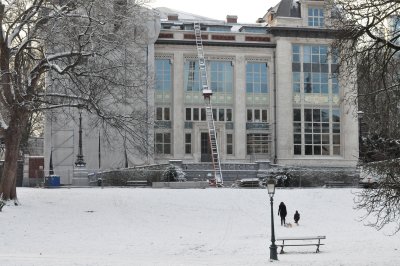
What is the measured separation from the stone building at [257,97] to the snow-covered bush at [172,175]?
26.0 ft

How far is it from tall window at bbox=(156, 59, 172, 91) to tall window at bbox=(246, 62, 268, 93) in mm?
7327

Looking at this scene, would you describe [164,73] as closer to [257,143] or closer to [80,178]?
[257,143]

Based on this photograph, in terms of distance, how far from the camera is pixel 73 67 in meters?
26.0

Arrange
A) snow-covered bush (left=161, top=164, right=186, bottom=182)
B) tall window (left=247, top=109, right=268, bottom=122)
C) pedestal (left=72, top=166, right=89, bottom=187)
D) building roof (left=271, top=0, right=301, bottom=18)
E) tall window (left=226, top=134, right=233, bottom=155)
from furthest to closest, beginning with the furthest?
building roof (left=271, top=0, right=301, bottom=18), tall window (left=247, top=109, right=268, bottom=122), tall window (left=226, top=134, right=233, bottom=155), snow-covered bush (left=161, top=164, right=186, bottom=182), pedestal (left=72, top=166, right=89, bottom=187)

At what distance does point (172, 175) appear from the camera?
137ft

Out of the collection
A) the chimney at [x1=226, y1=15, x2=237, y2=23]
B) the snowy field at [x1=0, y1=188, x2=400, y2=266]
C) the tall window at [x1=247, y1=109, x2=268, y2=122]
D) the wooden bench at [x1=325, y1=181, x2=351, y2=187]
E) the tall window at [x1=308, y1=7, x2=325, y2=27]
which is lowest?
the snowy field at [x1=0, y1=188, x2=400, y2=266]

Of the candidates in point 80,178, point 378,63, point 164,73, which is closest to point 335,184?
point 164,73

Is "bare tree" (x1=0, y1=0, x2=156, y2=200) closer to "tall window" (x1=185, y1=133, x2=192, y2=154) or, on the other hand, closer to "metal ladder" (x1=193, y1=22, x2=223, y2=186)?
"metal ladder" (x1=193, y1=22, x2=223, y2=186)

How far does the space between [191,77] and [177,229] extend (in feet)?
89.5

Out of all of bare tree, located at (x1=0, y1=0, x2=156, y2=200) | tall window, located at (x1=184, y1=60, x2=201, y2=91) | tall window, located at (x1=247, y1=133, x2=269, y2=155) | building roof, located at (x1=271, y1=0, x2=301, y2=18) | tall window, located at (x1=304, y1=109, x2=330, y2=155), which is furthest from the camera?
building roof, located at (x1=271, y1=0, x2=301, y2=18)

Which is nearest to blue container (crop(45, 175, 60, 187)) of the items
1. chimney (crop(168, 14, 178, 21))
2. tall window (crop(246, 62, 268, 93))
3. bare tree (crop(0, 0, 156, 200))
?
bare tree (crop(0, 0, 156, 200))

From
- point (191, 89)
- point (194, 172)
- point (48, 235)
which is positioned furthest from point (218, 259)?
point (191, 89)

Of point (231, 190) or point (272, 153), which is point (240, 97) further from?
point (231, 190)

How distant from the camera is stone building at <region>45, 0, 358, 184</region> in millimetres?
50812
